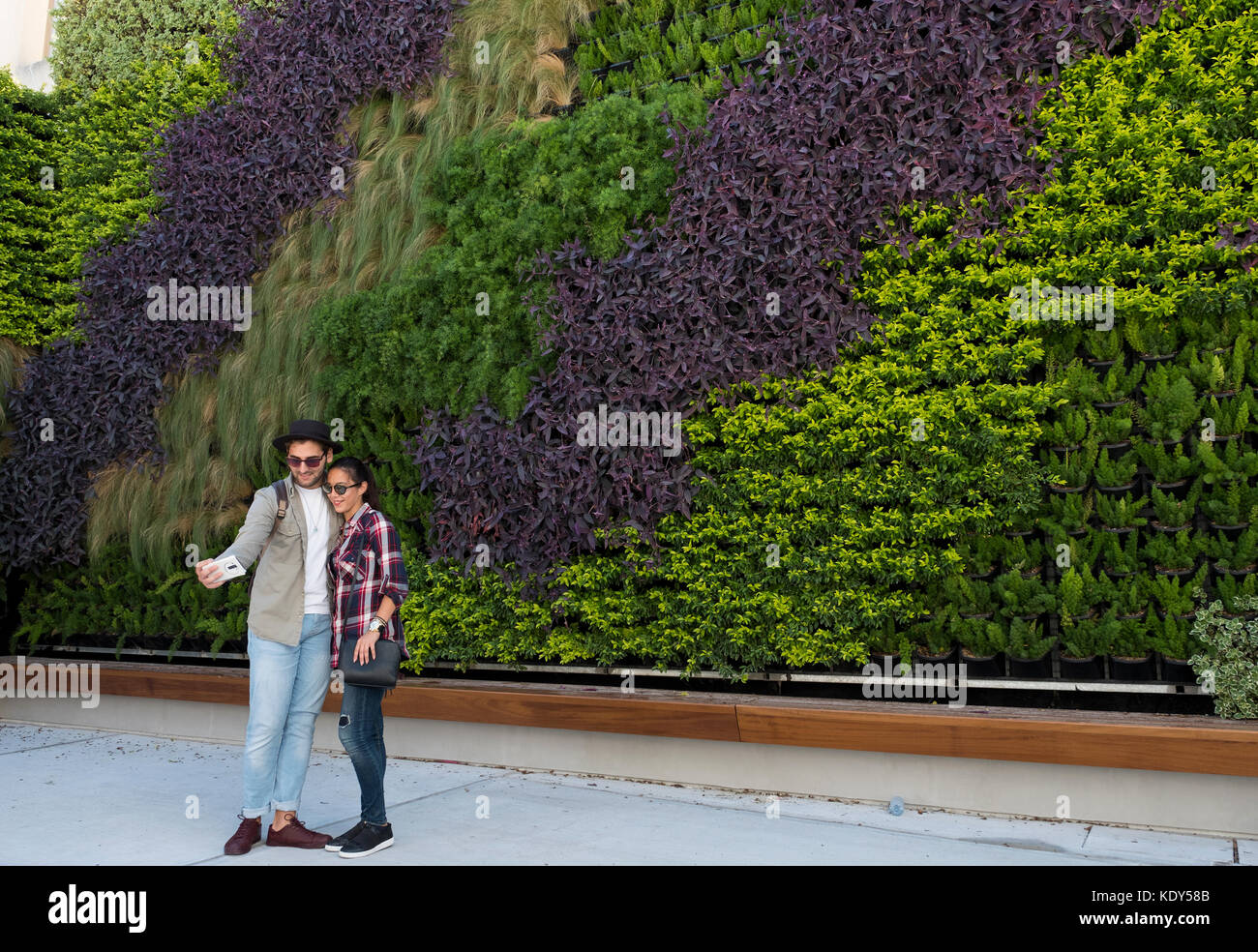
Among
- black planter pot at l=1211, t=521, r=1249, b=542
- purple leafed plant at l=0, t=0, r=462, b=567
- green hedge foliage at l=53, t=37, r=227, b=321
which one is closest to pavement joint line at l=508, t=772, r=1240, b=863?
black planter pot at l=1211, t=521, r=1249, b=542

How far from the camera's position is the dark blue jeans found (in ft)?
13.2

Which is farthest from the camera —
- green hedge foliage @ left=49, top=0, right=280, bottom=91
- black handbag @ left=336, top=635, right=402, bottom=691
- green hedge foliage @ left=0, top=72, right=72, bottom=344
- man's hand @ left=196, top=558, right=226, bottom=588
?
A: green hedge foliage @ left=49, top=0, right=280, bottom=91

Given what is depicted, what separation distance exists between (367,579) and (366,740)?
26.0 inches

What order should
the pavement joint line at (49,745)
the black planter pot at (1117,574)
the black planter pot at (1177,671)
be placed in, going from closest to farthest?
the black planter pot at (1177,671) < the black planter pot at (1117,574) < the pavement joint line at (49,745)

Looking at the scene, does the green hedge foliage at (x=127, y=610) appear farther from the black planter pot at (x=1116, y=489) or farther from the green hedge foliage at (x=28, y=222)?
the black planter pot at (x=1116, y=489)

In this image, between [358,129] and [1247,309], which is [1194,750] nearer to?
[1247,309]

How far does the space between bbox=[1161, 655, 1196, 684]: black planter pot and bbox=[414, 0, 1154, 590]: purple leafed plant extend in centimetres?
210

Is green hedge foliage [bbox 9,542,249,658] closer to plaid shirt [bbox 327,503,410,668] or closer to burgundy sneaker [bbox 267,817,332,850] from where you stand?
burgundy sneaker [bbox 267,817,332,850]

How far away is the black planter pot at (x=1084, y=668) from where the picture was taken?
4.71m

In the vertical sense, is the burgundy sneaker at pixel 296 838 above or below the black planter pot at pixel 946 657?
below

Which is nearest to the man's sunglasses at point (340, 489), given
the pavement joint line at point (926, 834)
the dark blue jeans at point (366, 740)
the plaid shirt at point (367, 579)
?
the plaid shirt at point (367, 579)

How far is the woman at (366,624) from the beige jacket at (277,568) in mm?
155

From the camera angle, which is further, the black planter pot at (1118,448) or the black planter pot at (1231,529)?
the black planter pot at (1118,448)

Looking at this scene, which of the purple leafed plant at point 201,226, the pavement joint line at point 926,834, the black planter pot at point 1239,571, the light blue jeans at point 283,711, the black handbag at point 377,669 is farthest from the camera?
the purple leafed plant at point 201,226
